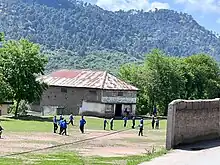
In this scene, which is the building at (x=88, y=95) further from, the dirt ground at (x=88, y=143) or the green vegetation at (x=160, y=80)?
the dirt ground at (x=88, y=143)

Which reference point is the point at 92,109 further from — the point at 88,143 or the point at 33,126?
the point at 88,143

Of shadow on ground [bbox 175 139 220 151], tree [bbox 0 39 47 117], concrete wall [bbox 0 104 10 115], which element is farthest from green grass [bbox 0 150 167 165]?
concrete wall [bbox 0 104 10 115]

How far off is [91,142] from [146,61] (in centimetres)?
4772

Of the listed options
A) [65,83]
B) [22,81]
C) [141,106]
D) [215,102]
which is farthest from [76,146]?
[141,106]

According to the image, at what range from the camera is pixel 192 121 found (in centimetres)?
3158

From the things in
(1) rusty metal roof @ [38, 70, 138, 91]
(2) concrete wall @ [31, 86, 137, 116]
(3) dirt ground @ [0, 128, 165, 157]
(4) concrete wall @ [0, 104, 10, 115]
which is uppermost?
(1) rusty metal roof @ [38, 70, 138, 91]

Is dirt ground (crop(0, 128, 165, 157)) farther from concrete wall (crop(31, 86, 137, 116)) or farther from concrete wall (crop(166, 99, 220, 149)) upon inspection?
concrete wall (crop(31, 86, 137, 116))

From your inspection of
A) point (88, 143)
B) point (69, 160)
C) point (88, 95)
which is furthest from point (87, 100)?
point (69, 160)

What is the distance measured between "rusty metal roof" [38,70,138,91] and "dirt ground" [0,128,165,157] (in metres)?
25.3

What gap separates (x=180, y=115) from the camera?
3027 centimetres

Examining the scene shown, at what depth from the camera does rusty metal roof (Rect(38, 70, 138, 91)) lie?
2702 inches

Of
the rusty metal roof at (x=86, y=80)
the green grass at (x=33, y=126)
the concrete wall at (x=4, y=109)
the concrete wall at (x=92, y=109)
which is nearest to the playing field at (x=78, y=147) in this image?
the green grass at (x=33, y=126)

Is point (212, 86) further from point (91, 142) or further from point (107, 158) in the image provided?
point (107, 158)

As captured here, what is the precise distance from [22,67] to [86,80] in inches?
518
